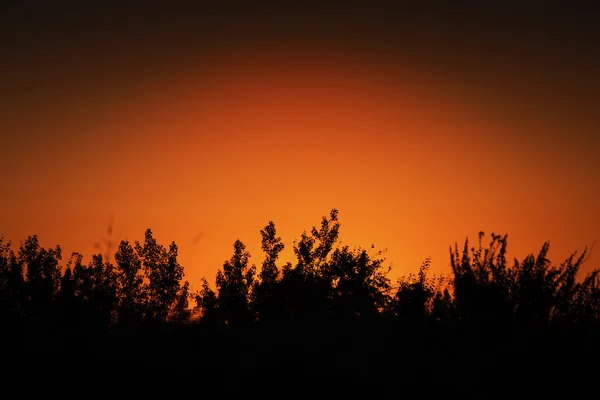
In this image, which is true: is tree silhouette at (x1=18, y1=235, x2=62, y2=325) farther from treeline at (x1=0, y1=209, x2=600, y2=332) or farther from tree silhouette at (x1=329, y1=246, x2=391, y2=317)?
tree silhouette at (x1=329, y1=246, x2=391, y2=317)

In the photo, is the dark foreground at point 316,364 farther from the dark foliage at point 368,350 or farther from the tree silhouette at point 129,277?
the tree silhouette at point 129,277

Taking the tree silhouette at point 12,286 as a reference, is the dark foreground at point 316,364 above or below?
below

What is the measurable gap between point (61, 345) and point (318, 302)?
21.5 meters

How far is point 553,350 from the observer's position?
558 inches

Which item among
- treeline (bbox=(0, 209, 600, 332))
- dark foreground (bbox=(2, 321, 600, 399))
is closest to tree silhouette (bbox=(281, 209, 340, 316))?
treeline (bbox=(0, 209, 600, 332))

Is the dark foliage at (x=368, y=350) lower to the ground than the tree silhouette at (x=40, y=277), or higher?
lower

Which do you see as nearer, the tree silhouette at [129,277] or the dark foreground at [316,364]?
the dark foreground at [316,364]

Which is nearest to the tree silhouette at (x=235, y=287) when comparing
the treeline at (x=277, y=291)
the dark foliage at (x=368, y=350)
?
the treeline at (x=277, y=291)

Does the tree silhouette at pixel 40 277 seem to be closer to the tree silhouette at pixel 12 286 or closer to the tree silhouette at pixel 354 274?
the tree silhouette at pixel 12 286

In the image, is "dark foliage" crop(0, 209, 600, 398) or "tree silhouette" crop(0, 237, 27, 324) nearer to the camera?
"dark foliage" crop(0, 209, 600, 398)

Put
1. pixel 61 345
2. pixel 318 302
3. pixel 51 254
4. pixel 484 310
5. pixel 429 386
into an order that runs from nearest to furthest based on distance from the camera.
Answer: pixel 429 386
pixel 61 345
pixel 484 310
pixel 318 302
pixel 51 254

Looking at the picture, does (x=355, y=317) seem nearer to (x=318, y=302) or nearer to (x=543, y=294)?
(x=543, y=294)

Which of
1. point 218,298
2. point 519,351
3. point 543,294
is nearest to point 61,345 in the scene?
point 519,351

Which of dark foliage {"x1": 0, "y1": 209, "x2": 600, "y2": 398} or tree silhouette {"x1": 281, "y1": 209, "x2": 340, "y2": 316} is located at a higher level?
tree silhouette {"x1": 281, "y1": 209, "x2": 340, "y2": 316}
